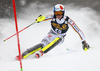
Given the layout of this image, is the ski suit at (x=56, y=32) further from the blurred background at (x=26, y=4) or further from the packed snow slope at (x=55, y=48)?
the blurred background at (x=26, y=4)

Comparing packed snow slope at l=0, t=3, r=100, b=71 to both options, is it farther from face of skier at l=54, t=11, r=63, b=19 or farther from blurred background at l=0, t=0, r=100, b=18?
face of skier at l=54, t=11, r=63, b=19

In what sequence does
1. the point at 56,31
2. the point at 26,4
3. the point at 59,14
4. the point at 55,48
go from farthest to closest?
1. the point at 26,4
2. the point at 55,48
3. the point at 56,31
4. the point at 59,14

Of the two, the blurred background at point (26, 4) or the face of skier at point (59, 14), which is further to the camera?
the blurred background at point (26, 4)

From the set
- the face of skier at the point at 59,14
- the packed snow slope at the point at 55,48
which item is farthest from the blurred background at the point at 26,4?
the face of skier at the point at 59,14

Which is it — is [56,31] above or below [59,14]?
below

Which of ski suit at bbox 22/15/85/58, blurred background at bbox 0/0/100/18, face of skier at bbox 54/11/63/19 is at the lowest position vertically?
ski suit at bbox 22/15/85/58

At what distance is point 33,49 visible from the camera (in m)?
2.94

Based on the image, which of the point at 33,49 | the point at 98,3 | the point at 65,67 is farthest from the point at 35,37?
the point at 98,3

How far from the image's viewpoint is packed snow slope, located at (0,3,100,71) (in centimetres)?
207

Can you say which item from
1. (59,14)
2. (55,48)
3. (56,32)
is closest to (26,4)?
(55,48)

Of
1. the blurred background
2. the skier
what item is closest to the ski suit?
the skier

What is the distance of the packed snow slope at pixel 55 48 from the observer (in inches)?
81.5

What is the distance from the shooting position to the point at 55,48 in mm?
→ 3744

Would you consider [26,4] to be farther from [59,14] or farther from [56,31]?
[59,14]
